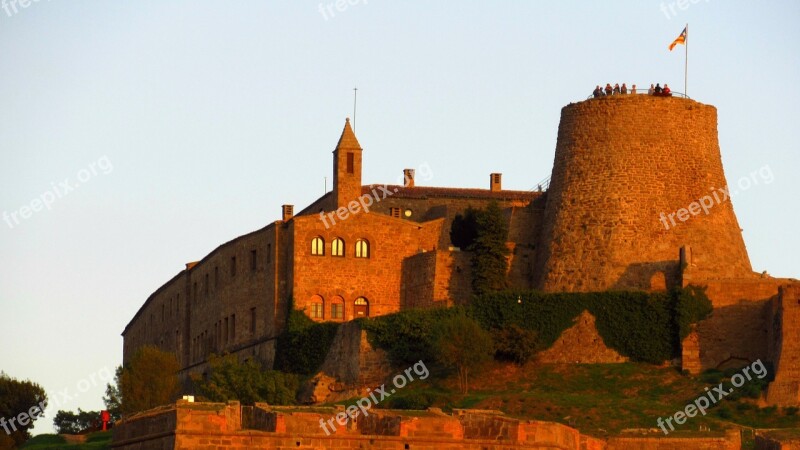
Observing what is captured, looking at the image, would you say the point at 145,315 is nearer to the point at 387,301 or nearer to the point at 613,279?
the point at 387,301

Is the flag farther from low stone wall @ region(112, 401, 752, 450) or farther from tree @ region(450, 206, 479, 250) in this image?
low stone wall @ region(112, 401, 752, 450)

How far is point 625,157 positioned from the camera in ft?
247

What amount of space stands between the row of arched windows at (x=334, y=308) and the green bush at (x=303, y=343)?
65 centimetres

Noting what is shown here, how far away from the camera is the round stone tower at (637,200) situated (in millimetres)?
74188

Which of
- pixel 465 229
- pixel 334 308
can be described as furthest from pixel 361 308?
pixel 465 229

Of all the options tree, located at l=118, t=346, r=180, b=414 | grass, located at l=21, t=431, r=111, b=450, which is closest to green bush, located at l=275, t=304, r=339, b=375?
tree, located at l=118, t=346, r=180, b=414

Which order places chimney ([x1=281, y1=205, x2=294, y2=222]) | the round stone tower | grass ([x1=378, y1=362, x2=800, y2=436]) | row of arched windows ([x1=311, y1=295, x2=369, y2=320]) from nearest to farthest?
grass ([x1=378, y1=362, x2=800, y2=436])
the round stone tower
row of arched windows ([x1=311, y1=295, x2=369, y2=320])
chimney ([x1=281, y1=205, x2=294, y2=222])

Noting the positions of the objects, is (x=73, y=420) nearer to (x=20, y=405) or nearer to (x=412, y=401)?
(x=20, y=405)

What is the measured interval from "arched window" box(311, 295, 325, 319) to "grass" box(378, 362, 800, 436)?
22.4 ft

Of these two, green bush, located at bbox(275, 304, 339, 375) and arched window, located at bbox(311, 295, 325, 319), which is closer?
green bush, located at bbox(275, 304, 339, 375)

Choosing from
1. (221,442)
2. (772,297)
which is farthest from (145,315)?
(221,442)

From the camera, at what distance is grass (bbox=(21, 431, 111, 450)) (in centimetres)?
5822

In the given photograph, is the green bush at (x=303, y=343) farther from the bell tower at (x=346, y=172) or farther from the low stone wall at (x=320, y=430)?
the low stone wall at (x=320, y=430)

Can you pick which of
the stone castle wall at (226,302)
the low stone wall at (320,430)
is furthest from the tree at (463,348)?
the low stone wall at (320,430)
